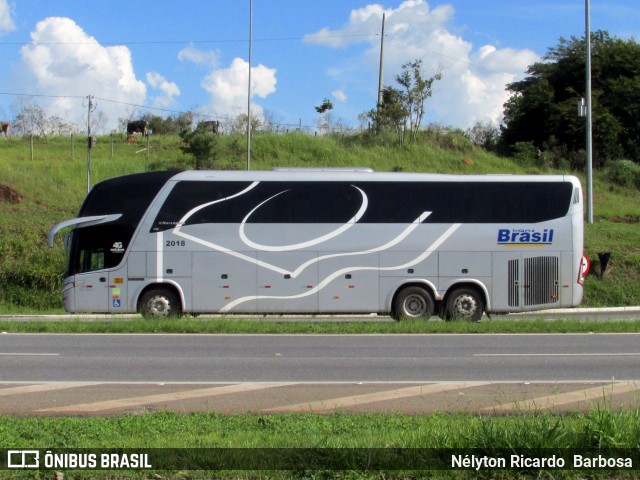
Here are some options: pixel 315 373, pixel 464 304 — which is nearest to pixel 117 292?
pixel 464 304

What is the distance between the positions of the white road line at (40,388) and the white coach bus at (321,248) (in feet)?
29.6

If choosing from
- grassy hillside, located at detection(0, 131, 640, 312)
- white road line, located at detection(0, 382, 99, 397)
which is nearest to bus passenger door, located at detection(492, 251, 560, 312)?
grassy hillside, located at detection(0, 131, 640, 312)

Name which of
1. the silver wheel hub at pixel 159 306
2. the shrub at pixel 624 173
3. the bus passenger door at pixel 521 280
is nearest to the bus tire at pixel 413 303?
the bus passenger door at pixel 521 280

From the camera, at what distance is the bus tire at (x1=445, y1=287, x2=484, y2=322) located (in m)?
19.7

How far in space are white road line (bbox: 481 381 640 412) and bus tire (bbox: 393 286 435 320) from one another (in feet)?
30.4

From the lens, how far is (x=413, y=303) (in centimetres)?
1977

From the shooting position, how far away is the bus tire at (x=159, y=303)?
64.1 ft

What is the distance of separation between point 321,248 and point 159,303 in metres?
4.24

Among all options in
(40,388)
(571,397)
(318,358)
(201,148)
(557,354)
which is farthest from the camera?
(201,148)

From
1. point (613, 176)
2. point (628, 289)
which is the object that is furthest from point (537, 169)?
point (628, 289)

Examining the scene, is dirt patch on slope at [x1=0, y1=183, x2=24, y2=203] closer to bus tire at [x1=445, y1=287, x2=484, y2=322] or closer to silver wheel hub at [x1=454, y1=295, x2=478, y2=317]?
bus tire at [x1=445, y1=287, x2=484, y2=322]

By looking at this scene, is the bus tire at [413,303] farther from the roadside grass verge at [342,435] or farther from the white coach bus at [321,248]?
the roadside grass verge at [342,435]

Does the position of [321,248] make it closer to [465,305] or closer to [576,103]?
[465,305]

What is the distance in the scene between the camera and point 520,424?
6.83 meters
